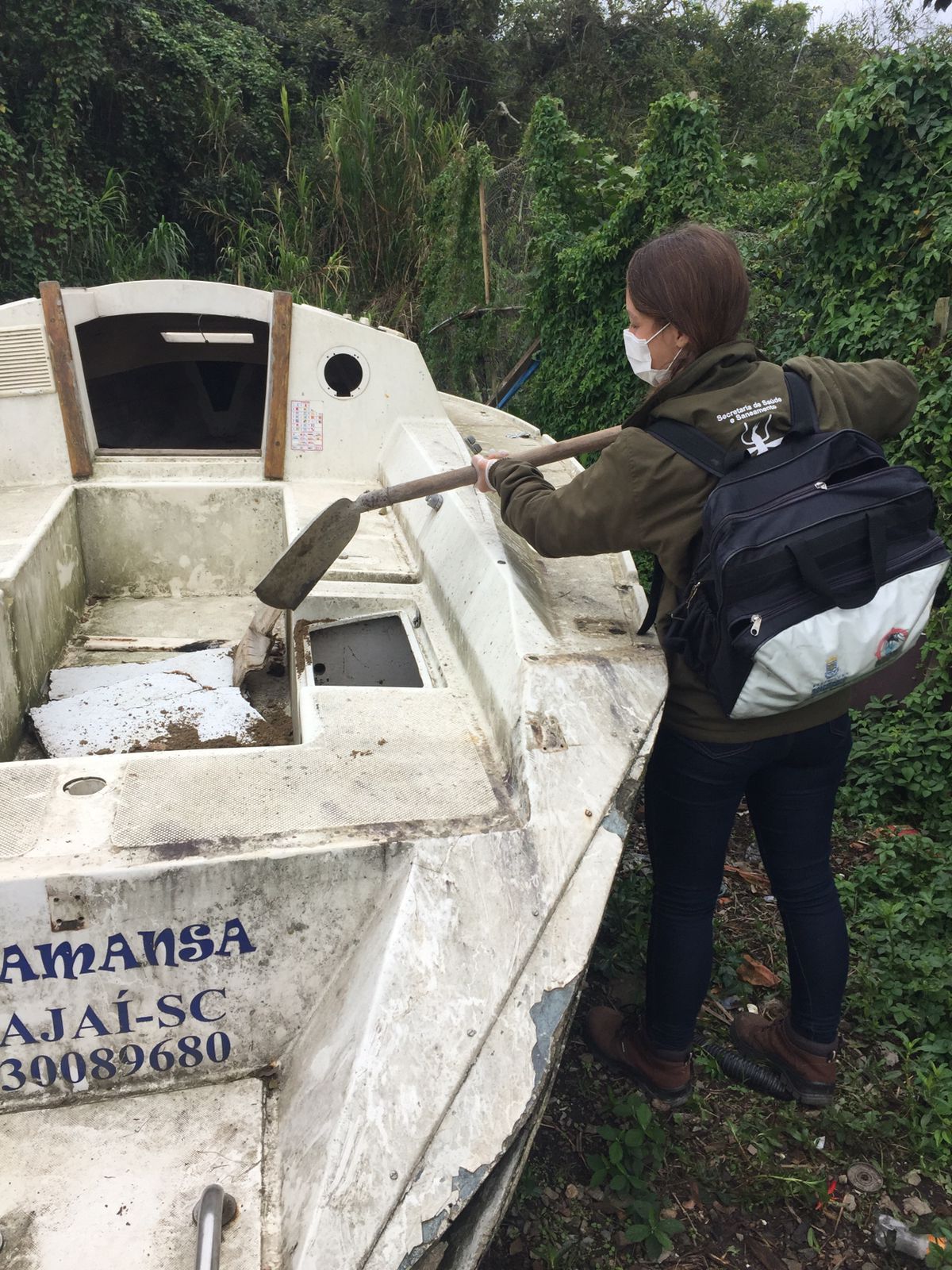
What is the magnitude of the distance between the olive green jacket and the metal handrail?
3.89ft

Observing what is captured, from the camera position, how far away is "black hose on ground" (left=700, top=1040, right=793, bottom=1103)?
2.36m

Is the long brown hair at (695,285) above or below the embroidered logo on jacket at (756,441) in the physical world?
above

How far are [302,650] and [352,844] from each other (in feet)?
3.20

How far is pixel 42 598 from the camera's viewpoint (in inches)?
126

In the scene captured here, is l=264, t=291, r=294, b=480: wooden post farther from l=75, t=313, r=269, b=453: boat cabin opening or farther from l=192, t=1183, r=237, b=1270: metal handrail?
l=192, t=1183, r=237, b=1270: metal handrail

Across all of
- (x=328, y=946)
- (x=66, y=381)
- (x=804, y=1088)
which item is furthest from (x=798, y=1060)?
(x=66, y=381)

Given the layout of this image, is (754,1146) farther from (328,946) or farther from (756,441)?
(756,441)

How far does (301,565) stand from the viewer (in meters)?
2.76

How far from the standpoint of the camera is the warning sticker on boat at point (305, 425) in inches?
162

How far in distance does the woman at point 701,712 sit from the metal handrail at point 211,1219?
104 centimetres

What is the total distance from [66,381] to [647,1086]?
11.4 feet

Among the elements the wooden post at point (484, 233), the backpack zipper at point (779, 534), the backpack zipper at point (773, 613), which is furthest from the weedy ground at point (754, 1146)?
the wooden post at point (484, 233)

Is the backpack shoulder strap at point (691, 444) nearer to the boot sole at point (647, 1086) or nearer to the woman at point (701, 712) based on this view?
the woman at point (701, 712)

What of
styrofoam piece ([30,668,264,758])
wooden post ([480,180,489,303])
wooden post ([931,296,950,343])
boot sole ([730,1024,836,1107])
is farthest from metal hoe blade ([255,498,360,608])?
wooden post ([480,180,489,303])
